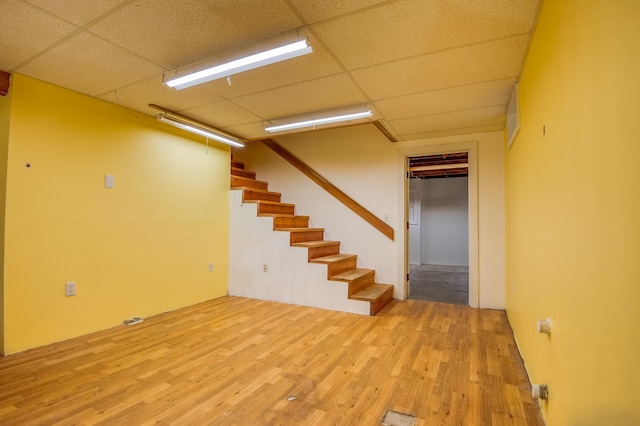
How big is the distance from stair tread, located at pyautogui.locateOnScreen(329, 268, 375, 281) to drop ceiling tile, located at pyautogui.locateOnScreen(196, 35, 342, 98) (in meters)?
2.34

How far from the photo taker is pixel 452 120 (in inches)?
138

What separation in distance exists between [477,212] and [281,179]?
3059mm

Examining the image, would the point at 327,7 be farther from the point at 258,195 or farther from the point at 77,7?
A: the point at 258,195

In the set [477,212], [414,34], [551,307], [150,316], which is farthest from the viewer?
[477,212]

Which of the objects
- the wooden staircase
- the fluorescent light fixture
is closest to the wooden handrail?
the wooden staircase

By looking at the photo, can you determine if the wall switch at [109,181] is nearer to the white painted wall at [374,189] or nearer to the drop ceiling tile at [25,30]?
the drop ceiling tile at [25,30]

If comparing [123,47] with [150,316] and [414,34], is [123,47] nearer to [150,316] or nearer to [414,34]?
[414,34]

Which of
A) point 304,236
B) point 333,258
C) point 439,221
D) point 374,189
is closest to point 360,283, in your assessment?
point 333,258

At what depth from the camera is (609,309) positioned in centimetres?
90

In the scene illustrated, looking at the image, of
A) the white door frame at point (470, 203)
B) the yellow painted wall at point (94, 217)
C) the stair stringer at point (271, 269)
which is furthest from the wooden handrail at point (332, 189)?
the yellow painted wall at point (94, 217)

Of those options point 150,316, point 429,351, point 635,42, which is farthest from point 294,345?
point 635,42

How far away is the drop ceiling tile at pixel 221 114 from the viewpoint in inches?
126

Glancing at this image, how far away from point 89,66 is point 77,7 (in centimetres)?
78

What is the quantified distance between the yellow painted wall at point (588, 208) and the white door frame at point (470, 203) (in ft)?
7.00
